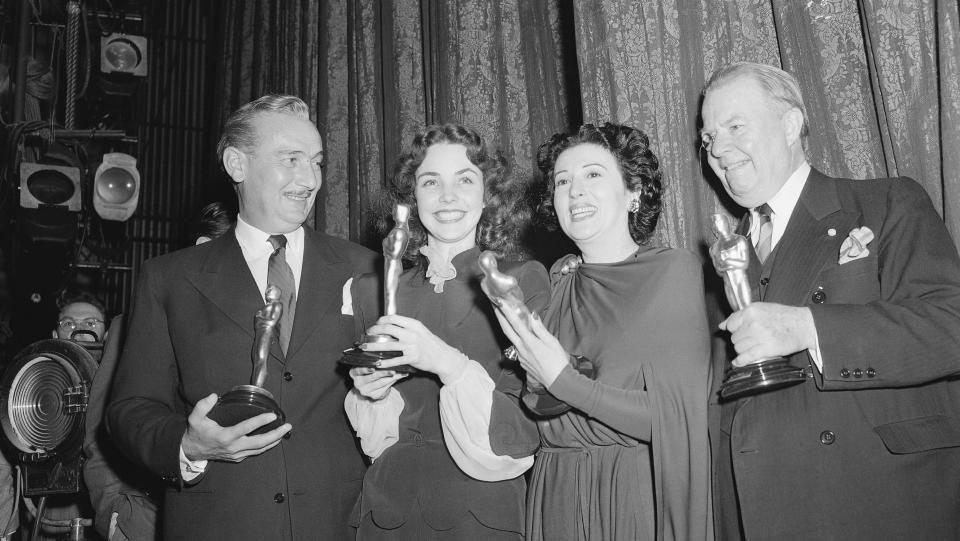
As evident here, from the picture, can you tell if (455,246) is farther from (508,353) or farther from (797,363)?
(797,363)

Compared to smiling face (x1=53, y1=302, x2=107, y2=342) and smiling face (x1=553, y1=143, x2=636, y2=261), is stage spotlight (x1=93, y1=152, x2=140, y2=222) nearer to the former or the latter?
smiling face (x1=53, y1=302, x2=107, y2=342)

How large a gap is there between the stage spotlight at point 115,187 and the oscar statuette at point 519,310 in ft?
18.7

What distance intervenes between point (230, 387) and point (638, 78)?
1.74 meters

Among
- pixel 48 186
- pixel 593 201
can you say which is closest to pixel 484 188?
pixel 593 201

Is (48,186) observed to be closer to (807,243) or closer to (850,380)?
(807,243)

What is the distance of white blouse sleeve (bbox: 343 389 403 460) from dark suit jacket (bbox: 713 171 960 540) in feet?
2.97

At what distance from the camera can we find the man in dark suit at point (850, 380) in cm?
185

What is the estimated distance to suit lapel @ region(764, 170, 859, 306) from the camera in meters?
2.05

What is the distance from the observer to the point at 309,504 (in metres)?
2.33

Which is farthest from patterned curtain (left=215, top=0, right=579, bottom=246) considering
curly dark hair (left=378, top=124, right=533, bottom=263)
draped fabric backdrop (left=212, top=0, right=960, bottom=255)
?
curly dark hair (left=378, top=124, right=533, bottom=263)

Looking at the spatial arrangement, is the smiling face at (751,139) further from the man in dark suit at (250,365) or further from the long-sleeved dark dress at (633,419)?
the man in dark suit at (250,365)

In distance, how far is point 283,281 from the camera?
2.53 metres

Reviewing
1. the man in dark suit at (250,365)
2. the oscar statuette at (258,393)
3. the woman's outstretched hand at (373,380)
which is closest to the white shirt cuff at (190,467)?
the man in dark suit at (250,365)

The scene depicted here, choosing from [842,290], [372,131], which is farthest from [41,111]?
[842,290]
